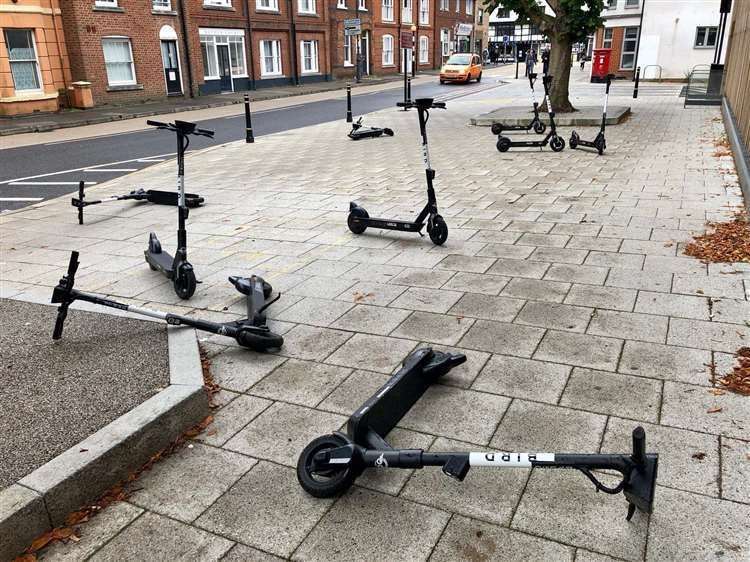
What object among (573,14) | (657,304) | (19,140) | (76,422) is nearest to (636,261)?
(657,304)

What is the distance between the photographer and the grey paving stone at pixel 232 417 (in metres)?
3.57

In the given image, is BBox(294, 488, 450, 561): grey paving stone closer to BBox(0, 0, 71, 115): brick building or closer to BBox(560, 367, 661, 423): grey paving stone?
BBox(560, 367, 661, 423): grey paving stone

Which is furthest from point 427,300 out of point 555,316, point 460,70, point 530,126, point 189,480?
point 460,70

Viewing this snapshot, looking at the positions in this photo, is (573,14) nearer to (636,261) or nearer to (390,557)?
(636,261)

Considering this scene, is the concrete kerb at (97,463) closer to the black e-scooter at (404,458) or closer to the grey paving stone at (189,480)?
the grey paving stone at (189,480)

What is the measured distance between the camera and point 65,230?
27.6 feet

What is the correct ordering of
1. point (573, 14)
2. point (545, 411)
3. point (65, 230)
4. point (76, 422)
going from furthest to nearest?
point (573, 14), point (65, 230), point (545, 411), point (76, 422)

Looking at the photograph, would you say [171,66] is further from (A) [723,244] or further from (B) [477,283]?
(A) [723,244]

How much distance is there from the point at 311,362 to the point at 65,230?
5.63 m

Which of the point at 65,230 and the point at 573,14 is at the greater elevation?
the point at 573,14

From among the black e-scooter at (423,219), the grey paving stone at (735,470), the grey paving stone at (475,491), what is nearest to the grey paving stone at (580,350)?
the grey paving stone at (735,470)

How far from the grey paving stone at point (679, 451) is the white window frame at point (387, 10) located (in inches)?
1964

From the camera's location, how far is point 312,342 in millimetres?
4695

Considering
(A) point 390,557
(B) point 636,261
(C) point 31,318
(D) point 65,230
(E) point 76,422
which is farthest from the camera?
(D) point 65,230
